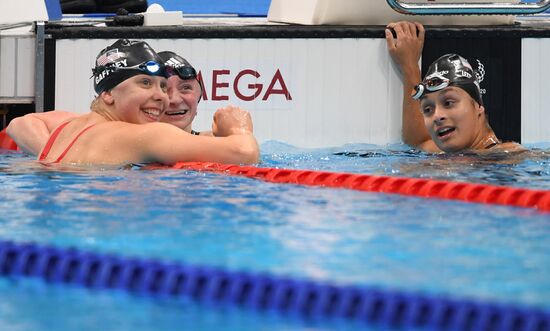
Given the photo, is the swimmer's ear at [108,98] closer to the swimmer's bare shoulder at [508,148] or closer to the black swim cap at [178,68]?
the black swim cap at [178,68]

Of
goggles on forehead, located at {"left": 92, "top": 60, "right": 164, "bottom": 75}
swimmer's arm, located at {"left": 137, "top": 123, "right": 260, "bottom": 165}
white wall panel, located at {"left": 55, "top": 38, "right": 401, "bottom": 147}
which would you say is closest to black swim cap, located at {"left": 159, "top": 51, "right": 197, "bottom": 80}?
goggles on forehead, located at {"left": 92, "top": 60, "right": 164, "bottom": 75}

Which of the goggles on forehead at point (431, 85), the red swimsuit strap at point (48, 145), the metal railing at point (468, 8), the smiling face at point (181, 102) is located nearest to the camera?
the red swimsuit strap at point (48, 145)

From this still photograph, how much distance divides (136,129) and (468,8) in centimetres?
217

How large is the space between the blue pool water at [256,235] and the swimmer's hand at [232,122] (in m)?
0.35

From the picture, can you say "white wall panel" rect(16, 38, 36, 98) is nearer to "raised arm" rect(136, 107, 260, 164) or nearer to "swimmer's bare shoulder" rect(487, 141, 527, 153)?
"raised arm" rect(136, 107, 260, 164)

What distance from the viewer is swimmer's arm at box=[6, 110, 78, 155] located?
5.23 metres

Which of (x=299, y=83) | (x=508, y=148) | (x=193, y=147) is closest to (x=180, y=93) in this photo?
(x=193, y=147)

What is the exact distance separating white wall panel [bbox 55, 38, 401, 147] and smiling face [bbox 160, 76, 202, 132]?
0.80 metres

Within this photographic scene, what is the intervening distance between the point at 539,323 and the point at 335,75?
3818 mm

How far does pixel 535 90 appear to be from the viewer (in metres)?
5.98

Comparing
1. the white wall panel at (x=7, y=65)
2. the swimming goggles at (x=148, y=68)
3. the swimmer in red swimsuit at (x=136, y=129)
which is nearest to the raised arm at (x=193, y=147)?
the swimmer in red swimsuit at (x=136, y=129)

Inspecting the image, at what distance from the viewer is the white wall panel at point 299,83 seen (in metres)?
5.93

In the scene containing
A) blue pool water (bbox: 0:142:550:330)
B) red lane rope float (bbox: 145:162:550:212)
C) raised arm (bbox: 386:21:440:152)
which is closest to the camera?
blue pool water (bbox: 0:142:550:330)

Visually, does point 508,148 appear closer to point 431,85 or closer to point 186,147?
point 431,85
